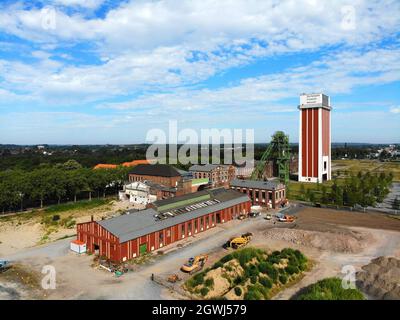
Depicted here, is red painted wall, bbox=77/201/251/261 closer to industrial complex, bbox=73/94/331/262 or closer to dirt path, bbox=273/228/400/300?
industrial complex, bbox=73/94/331/262

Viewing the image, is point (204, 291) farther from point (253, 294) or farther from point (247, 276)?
point (247, 276)

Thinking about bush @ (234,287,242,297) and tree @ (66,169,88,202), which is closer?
bush @ (234,287,242,297)

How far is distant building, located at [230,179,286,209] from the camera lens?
54.9 meters

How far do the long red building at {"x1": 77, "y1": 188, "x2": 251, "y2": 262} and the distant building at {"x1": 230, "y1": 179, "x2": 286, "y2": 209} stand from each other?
403 inches

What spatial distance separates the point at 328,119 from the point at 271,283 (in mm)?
70911

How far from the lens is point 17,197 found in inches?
2111

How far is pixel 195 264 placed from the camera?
29047 millimetres

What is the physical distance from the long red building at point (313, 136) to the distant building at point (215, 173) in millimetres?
19740

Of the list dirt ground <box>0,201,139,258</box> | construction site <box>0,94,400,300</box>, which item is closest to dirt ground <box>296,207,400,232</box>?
construction site <box>0,94,400,300</box>

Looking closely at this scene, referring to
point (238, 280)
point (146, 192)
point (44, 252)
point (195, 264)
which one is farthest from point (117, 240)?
point (146, 192)

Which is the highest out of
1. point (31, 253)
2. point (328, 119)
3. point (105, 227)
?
point (328, 119)
